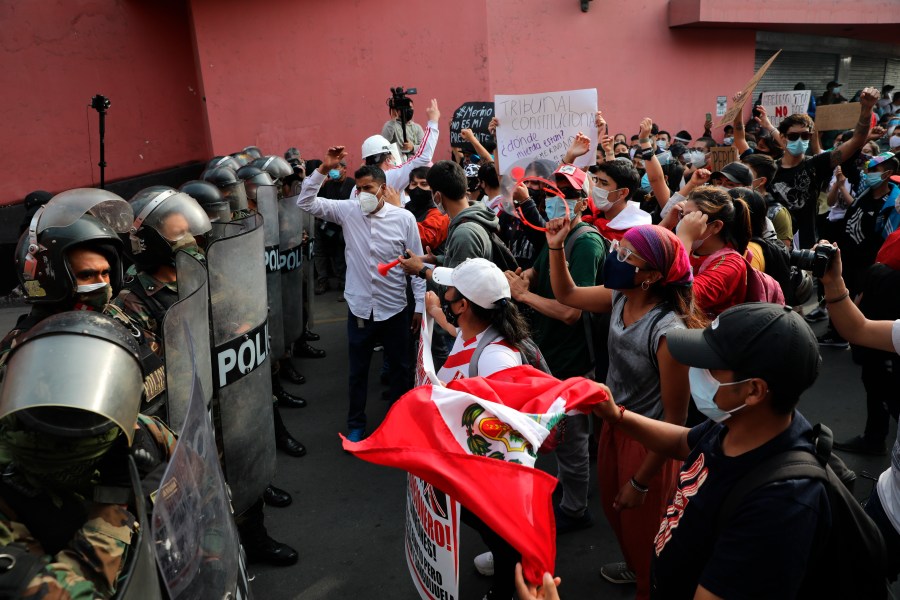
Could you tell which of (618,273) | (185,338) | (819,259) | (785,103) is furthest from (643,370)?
(785,103)

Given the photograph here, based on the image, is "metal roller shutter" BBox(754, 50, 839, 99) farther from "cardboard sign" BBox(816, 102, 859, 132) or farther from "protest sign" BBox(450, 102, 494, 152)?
"cardboard sign" BBox(816, 102, 859, 132)

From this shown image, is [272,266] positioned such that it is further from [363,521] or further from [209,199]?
[363,521]

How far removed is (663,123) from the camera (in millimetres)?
14812

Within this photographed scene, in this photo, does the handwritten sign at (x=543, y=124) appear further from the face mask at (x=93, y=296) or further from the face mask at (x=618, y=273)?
the face mask at (x=93, y=296)

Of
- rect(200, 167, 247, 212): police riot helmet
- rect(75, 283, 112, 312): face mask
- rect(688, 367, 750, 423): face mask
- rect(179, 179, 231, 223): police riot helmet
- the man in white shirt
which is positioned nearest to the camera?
rect(688, 367, 750, 423): face mask

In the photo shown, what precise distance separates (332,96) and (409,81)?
1412 millimetres

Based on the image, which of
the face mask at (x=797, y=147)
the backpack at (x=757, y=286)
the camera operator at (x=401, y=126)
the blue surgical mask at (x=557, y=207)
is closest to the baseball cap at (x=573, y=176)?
the blue surgical mask at (x=557, y=207)

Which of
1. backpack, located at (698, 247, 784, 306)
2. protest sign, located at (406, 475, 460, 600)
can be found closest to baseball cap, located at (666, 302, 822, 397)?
protest sign, located at (406, 475, 460, 600)

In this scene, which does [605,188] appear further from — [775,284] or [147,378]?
[147,378]

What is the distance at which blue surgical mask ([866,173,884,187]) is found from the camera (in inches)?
227

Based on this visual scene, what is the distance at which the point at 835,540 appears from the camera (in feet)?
5.27

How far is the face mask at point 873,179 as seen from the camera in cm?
577

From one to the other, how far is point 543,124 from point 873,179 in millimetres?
2986

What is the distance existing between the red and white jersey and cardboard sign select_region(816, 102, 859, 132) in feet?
21.4
